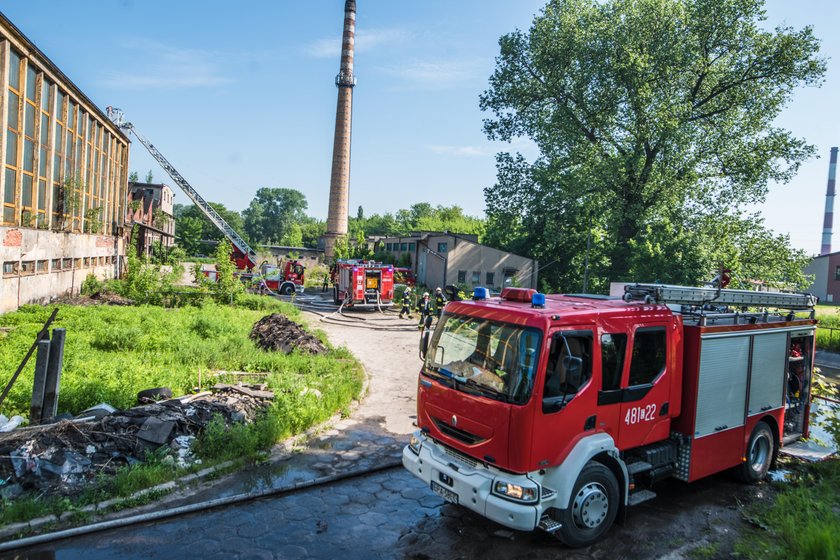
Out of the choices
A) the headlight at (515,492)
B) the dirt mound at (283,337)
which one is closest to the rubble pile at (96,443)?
the headlight at (515,492)

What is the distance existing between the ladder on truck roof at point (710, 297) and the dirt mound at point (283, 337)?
9.56 metres

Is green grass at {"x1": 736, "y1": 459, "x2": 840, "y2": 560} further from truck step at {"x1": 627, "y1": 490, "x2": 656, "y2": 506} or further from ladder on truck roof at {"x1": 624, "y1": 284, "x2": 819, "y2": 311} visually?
ladder on truck roof at {"x1": 624, "y1": 284, "x2": 819, "y2": 311}

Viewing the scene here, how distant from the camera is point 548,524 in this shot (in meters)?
4.93

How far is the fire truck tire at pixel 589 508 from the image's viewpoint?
516cm

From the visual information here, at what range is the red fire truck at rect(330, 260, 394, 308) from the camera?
83.0ft

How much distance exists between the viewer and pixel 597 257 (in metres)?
30.1

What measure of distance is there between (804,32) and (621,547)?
26.3 metres

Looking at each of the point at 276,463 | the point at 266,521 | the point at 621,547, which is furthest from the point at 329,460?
the point at 621,547

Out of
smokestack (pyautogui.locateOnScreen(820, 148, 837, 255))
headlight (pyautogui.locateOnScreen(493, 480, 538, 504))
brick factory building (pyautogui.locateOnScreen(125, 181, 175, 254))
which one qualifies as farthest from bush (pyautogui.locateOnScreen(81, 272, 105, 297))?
smokestack (pyautogui.locateOnScreen(820, 148, 837, 255))

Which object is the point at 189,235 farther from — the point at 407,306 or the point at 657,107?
the point at 657,107

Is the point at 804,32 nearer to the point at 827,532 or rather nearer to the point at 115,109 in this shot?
the point at 827,532

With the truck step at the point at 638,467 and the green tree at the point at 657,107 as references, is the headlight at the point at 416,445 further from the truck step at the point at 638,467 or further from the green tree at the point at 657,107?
the green tree at the point at 657,107

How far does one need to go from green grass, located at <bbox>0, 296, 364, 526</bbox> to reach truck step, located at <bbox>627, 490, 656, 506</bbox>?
16.7ft

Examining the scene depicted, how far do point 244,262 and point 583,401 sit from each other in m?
37.3
